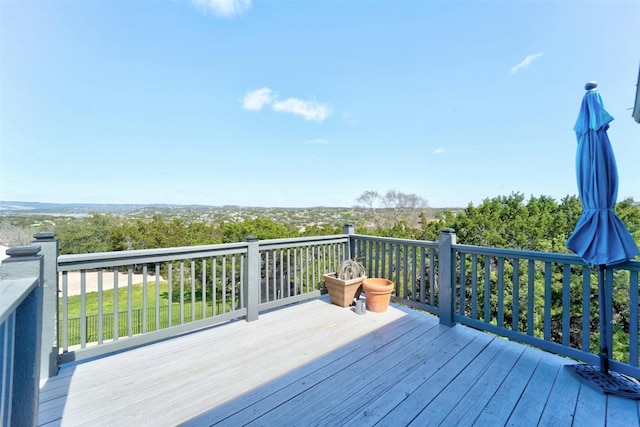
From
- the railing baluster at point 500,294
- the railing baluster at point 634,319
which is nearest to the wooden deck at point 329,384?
the railing baluster at point 500,294

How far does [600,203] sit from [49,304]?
467 cm

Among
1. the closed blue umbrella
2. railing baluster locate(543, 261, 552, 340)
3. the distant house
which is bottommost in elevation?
railing baluster locate(543, 261, 552, 340)

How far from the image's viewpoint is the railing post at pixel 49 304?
7.07 ft

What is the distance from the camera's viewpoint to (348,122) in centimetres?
1061

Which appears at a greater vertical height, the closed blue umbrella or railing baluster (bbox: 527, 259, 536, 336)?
the closed blue umbrella

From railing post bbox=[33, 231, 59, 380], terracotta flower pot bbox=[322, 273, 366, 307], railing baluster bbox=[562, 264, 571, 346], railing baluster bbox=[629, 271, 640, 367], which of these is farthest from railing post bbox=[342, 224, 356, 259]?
railing post bbox=[33, 231, 59, 380]

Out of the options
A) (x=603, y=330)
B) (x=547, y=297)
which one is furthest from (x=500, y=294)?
(x=603, y=330)

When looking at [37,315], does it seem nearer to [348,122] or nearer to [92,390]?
[92,390]

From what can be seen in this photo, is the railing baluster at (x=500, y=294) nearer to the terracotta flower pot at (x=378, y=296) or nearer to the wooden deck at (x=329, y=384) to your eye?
the wooden deck at (x=329, y=384)

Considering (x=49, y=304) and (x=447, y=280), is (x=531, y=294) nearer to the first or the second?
(x=447, y=280)

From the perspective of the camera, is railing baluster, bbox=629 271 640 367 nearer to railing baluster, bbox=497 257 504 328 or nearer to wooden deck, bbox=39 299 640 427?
wooden deck, bbox=39 299 640 427

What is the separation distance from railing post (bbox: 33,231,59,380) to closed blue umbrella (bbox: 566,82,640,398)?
449cm

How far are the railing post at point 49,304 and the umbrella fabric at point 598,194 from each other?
4.49 metres

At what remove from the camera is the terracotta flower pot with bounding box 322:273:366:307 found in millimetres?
3783
